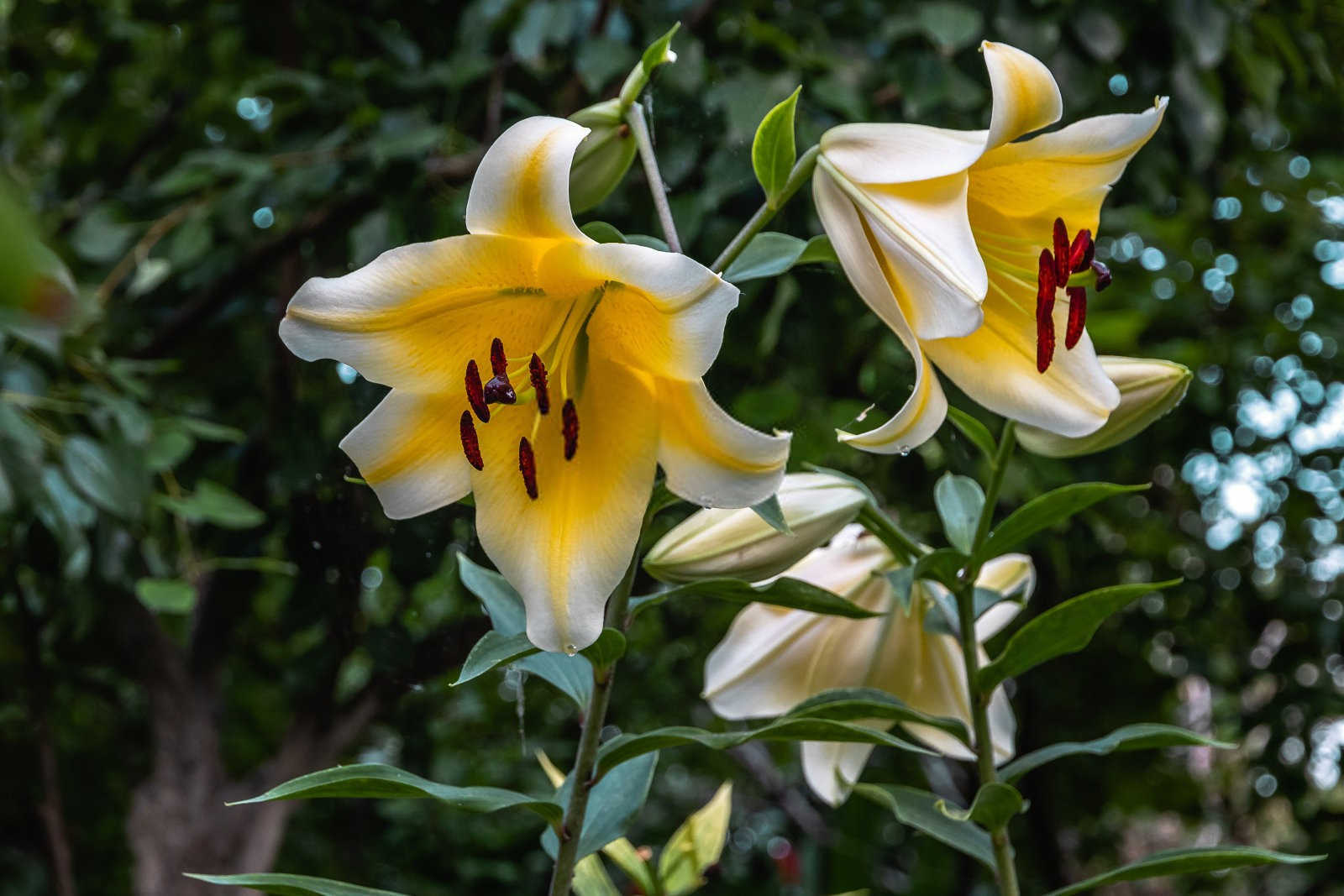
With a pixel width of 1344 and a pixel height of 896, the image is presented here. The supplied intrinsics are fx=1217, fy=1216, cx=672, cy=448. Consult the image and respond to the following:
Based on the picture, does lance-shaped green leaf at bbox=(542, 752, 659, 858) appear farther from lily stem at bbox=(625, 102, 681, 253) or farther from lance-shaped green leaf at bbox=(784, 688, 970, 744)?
lily stem at bbox=(625, 102, 681, 253)

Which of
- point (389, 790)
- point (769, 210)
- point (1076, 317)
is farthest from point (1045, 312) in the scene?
point (389, 790)

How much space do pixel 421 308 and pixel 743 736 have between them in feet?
0.70

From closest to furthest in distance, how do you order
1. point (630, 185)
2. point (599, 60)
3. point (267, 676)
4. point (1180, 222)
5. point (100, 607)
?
point (630, 185)
point (599, 60)
point (100, 607)
point (1180, 222)
point (267, 676)

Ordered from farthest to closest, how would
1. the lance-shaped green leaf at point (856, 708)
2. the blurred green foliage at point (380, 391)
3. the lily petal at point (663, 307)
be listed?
the blurred green foliage at point (380, 391), the lance-shaped green leaf at point (856, 708), the lily petal at point (663, 307)

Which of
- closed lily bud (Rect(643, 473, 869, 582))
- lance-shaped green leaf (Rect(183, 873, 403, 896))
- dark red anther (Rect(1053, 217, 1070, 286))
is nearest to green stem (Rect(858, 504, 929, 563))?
closed lily bud (Rect(643, 473, 869, 582))

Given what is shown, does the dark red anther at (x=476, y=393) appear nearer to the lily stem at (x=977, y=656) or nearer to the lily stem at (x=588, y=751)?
the lily stem at (x=588, y=751)

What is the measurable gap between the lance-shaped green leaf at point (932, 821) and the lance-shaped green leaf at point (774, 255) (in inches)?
10.6

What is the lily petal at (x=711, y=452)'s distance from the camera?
0.44 meters

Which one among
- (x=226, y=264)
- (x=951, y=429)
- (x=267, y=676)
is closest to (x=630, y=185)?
(x=951, y=429)

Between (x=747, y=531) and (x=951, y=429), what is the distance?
0.16 m

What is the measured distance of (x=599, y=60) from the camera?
4.20 ft

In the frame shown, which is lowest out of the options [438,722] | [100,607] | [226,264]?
[438,722]

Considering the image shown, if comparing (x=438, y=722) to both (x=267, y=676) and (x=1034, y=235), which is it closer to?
(x=267, y=676)

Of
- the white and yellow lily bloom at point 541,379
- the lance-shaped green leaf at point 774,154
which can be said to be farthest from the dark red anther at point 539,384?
the lance-shaped green leaf at point 774,154
